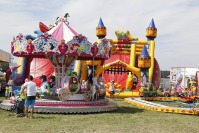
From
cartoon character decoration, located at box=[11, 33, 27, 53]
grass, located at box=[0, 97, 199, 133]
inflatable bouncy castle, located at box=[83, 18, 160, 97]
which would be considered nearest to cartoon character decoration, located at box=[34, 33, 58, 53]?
cartoon character decoration, located at box=[11, 33, 27, 53]

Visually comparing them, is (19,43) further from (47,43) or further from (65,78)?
(65,78)

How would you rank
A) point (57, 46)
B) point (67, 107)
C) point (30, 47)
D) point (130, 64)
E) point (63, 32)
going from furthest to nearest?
point (130, 64)
point (63, 32)
point (30, 47)
point (57, 46)
point (67, 107)

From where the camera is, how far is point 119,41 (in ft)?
94.3

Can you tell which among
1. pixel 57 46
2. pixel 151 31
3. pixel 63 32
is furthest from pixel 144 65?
pixel 57 46

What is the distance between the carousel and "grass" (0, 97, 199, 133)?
0.91 metres

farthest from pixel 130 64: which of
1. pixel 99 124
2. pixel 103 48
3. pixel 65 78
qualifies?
pixel 99 124

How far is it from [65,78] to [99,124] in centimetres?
410

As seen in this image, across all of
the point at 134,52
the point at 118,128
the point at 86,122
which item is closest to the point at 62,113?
the point at 86,122

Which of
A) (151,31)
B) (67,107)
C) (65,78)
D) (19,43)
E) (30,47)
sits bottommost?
(67,107)

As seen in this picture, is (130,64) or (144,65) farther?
(130,64)

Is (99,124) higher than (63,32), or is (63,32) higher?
(63,32)

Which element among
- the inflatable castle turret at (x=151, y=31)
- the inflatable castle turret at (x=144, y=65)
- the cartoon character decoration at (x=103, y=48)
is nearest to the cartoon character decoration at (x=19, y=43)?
the cartoon character decoration at (x=103, y=48)

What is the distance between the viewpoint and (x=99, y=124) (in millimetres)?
9812

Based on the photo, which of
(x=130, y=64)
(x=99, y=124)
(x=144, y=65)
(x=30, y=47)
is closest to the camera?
(x=99, y=124)
